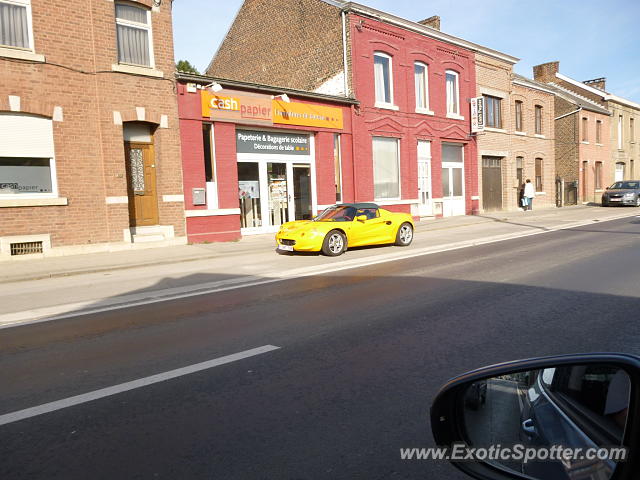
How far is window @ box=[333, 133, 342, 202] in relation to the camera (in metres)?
19.8

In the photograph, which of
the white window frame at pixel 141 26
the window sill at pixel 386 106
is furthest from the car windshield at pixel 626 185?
the white window frame at pixel 141 26

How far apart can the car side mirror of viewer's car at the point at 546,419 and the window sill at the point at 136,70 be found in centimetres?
1465

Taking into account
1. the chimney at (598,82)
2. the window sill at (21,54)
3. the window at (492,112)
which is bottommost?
the window sill at (21,54)

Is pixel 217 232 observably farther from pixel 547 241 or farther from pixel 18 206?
pixel 547 241

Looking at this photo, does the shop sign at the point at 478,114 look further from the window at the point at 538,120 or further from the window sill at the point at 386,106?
the window at the point at 538,120

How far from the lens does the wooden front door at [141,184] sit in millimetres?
14789

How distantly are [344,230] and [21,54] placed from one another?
30.2 ft

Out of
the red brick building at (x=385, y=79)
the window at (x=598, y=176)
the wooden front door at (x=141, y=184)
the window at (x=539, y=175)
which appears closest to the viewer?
the wooden front door at (x=141, y=184)

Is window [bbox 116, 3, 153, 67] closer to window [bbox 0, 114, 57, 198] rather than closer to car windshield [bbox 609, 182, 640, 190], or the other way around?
window [bbox 0, 114, 57, 198]

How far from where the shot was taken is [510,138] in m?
27.9

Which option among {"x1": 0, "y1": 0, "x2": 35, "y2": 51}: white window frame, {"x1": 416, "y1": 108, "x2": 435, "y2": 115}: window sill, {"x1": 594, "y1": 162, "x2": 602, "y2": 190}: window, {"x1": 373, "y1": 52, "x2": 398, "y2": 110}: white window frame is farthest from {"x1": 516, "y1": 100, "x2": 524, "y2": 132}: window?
{"x1": 0, "y1": 0, "x2": 35, "y2": 51}: white window frame

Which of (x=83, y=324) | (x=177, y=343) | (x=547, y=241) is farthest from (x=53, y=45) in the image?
(x=547, y=241)

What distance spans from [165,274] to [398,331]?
6.44 m

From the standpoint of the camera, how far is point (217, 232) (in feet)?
52.9
